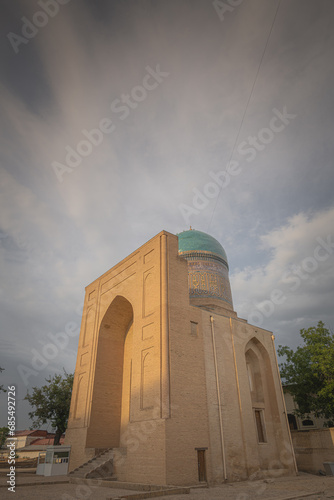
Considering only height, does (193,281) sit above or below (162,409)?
above

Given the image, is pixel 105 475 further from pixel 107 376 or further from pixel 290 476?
pixel 290 476

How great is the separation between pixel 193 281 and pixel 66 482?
383 inches

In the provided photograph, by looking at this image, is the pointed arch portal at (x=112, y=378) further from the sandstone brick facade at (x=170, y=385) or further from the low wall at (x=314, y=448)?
the low wall at (x=314, y=448)

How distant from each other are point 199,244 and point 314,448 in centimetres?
1086

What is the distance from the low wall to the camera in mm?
13898

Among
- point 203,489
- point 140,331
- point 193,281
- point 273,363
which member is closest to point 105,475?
point 203,489

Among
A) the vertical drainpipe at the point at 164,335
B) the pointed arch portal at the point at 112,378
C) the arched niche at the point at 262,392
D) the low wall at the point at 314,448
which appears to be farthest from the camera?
the low wall at the point at 314,448

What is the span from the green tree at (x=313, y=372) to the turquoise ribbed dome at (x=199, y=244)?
5.99 metres

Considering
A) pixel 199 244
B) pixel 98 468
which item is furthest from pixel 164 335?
pixel 199 244

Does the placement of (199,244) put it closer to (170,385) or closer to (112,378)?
(112,378)

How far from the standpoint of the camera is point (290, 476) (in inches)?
478

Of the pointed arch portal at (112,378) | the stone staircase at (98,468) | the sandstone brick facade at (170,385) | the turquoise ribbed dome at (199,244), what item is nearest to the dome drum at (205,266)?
the turquoise ribbed dome at (199,244)

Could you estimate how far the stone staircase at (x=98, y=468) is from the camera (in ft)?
34.5

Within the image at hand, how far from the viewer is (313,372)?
1565 centimetres
